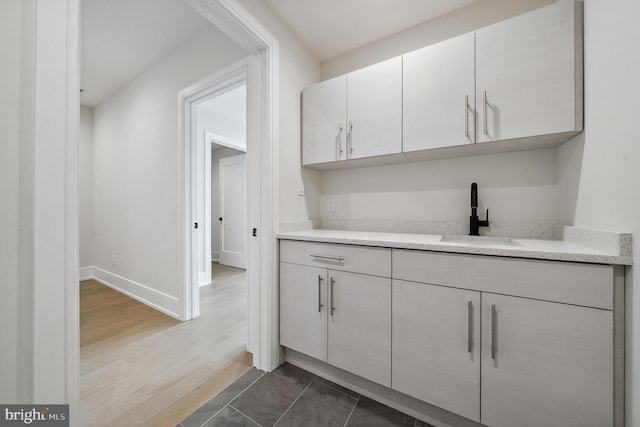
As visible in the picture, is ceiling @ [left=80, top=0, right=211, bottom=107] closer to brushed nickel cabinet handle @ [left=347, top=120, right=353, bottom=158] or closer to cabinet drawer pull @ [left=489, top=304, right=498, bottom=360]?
brushed nickel cabinet handle @ [left=347, top=120, right=353, bottom=158]

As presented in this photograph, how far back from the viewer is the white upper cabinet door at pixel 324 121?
180 centimetres

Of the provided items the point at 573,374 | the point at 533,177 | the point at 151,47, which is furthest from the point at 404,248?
the point at 151,47

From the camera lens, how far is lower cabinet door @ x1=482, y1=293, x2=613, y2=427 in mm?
869

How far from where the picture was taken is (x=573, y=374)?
35.5 inches

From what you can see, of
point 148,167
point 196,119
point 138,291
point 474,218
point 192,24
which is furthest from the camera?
point 138,291

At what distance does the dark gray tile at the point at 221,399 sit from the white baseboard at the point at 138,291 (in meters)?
1.15

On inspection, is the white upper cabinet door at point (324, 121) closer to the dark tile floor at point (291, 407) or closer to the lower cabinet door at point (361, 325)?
the lower cabinet door at point (361, 325)

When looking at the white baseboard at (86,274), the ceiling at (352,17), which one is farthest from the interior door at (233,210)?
the ceiling at (352,17)

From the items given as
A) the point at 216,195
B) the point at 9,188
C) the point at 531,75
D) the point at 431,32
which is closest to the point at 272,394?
the point at 9,188

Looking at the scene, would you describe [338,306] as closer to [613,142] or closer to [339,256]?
[339,256]

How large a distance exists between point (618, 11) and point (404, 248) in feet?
3.93

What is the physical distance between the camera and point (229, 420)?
1201 millimetres

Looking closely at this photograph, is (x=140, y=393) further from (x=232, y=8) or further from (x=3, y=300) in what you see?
(x=232, y=8)

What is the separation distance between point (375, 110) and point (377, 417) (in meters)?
1.84
